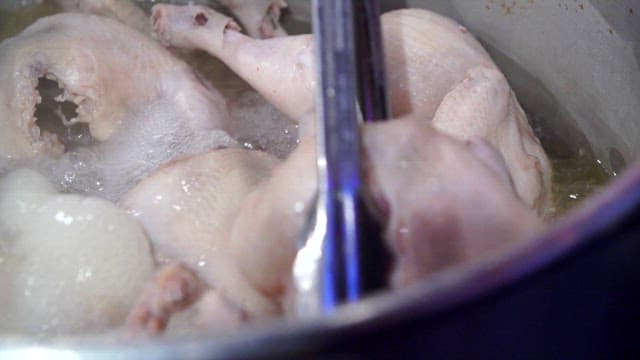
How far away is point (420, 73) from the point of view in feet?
3.48

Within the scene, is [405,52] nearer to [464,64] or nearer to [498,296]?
[464,64]

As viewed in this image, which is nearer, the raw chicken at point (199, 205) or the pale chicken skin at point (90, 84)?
the raw chicken at point (199, 205)

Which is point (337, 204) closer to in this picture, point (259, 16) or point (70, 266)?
point (70, 266)

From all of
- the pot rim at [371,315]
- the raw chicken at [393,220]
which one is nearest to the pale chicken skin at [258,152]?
the raw chicken at [393,220]

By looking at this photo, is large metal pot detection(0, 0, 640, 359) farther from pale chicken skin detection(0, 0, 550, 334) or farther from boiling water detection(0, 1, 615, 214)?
boiling water detection(0, 1, 615, 214)

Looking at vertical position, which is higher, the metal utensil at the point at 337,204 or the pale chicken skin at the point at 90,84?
the metal utensil at the point at 337,204

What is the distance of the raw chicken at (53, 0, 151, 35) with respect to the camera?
128 cm

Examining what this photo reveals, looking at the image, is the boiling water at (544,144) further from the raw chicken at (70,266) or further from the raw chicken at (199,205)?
the raw chicken at (70,266)

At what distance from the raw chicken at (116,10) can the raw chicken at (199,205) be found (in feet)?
1.28

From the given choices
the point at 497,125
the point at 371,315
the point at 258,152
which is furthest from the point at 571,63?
the point at 371,315

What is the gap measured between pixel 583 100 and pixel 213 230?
49 cm

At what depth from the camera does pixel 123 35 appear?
1170 millimetres

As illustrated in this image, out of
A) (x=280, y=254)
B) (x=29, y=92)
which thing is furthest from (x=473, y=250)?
(x=29, y=92)

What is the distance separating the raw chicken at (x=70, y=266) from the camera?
0.86 meters
